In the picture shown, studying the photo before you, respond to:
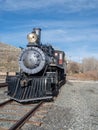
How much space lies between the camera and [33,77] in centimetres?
1312

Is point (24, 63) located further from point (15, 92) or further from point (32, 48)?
point (15, 92)

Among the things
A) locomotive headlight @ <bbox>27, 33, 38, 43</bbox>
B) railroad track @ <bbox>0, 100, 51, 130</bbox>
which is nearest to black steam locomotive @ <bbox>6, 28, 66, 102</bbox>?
locomotive headlight @ <bbox>27, 33, 38, 43</bbox>

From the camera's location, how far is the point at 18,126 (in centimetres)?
684

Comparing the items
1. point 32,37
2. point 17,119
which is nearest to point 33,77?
point 32,37

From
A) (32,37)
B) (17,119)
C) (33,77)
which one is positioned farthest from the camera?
(32,37)

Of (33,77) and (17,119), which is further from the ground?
(33,77)

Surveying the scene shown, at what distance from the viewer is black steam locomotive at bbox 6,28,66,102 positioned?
11.9m

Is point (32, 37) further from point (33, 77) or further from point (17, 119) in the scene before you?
point (17, 119)

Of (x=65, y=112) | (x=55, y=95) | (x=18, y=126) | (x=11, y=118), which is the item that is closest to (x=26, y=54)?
(x=55, y=95)

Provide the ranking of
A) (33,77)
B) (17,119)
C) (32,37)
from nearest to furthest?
(17,119)
(33,77)
(32,37)

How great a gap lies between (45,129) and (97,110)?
155 inches

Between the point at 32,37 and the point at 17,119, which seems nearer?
the point at 17,119

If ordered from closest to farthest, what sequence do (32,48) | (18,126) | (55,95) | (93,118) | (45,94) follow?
1. (18,126)
2. (93,118)
3. (45,94)
4. (32,48)
5. (55,95)

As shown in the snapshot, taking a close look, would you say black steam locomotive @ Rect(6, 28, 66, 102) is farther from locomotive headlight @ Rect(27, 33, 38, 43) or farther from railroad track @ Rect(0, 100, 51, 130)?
railroad track @ Rect(0, 100, 51, 130)
